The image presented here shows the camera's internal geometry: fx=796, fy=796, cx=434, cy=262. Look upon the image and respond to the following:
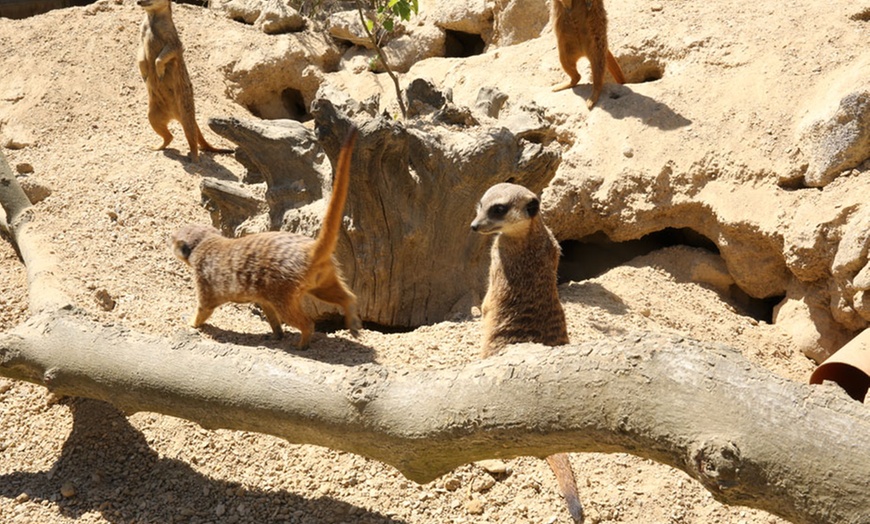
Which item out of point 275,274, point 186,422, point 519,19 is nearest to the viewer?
Answer: point 186,422

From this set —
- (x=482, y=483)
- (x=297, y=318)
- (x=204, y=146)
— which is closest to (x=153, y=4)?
(x=204, y=146)

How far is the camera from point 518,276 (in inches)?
125

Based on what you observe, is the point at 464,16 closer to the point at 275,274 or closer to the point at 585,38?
the point at 585,38

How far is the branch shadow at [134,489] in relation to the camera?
2330mm

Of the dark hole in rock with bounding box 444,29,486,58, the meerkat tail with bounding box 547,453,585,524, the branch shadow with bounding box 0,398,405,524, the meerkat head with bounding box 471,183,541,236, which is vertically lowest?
the branch shadow with bounding box 0,398,405,524

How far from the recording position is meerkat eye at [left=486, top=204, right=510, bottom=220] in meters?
3.17

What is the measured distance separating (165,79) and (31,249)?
2300mm

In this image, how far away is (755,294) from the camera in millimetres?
4445

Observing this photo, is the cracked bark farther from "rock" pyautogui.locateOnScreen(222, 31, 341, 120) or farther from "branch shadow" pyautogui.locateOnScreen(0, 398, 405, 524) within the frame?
"rock" pyautogui.locateOnScreen(222, 31, 341, 120)

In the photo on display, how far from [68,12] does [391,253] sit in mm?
5162

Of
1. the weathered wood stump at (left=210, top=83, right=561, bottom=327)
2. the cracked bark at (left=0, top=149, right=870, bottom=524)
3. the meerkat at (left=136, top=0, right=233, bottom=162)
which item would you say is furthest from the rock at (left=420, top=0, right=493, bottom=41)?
the cracked bark at (left=0, top=149, right=870, bottom=524)

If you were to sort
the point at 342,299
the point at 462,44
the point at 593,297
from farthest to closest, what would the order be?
1. the point at 462,44
2. the point at 593,297
3. the point at 342,299

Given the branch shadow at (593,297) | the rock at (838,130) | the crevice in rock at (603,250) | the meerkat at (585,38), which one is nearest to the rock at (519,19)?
the meerkat at (585,38)

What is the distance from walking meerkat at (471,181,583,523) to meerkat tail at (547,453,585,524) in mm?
661
